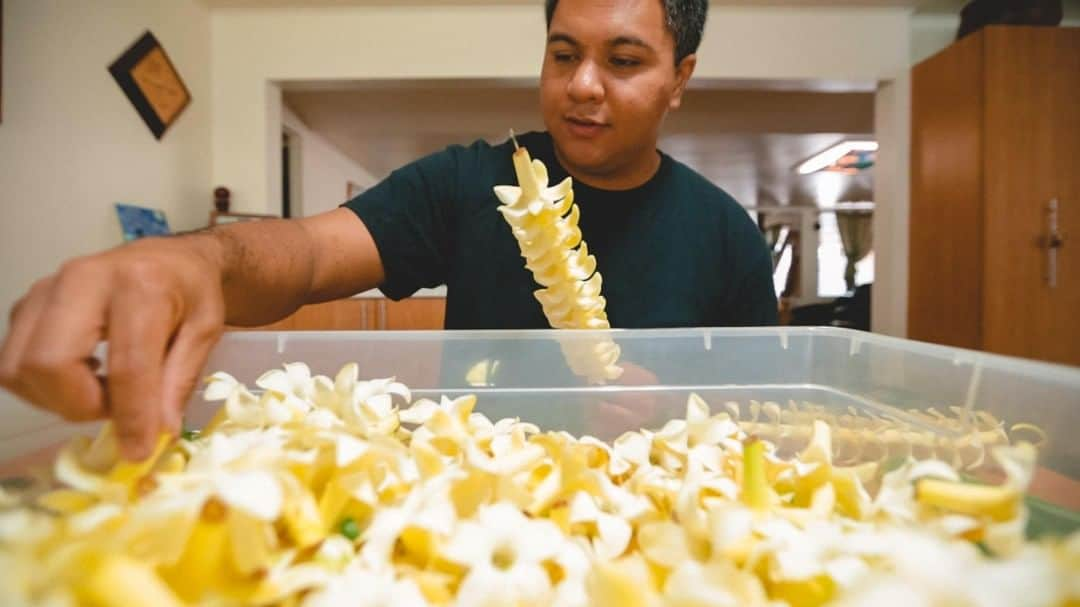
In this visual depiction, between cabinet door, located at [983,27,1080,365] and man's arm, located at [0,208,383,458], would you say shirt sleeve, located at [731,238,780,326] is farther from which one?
cabinet door, located at [983,27,1080,365]

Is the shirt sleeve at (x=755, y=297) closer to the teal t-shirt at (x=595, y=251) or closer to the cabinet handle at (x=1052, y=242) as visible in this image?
the teal t-shirt at (x=595, y=251)

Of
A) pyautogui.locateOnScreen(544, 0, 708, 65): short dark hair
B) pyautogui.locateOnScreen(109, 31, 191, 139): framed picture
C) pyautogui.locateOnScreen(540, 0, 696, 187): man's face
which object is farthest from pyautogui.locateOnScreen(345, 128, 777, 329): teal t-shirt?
pyautogui.locateOnScreen(109, 31, 191, 139): framed picture

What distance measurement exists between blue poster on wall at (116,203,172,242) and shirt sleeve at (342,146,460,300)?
1.35 meters

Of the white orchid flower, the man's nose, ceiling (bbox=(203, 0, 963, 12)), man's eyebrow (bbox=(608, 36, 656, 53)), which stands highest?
ceiling (bbox=(203, 0, 963, 12))

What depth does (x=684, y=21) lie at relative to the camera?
0.95 m

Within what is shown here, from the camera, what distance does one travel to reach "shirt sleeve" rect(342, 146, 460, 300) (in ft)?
2.86

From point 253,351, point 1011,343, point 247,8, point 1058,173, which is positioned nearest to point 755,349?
point 253,351

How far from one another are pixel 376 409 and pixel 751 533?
258 mm

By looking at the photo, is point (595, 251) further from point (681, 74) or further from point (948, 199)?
point (948, 199)

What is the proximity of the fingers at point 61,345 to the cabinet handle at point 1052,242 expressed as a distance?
9.74 ft

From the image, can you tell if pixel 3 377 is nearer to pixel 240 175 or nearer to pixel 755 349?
pixel 755 349

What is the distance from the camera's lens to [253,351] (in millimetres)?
566

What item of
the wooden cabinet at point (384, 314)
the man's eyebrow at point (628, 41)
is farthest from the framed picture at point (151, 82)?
the man's eyebrow at point (628, 41)

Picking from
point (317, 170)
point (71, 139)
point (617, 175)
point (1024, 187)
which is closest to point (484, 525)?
point (617, 175)
